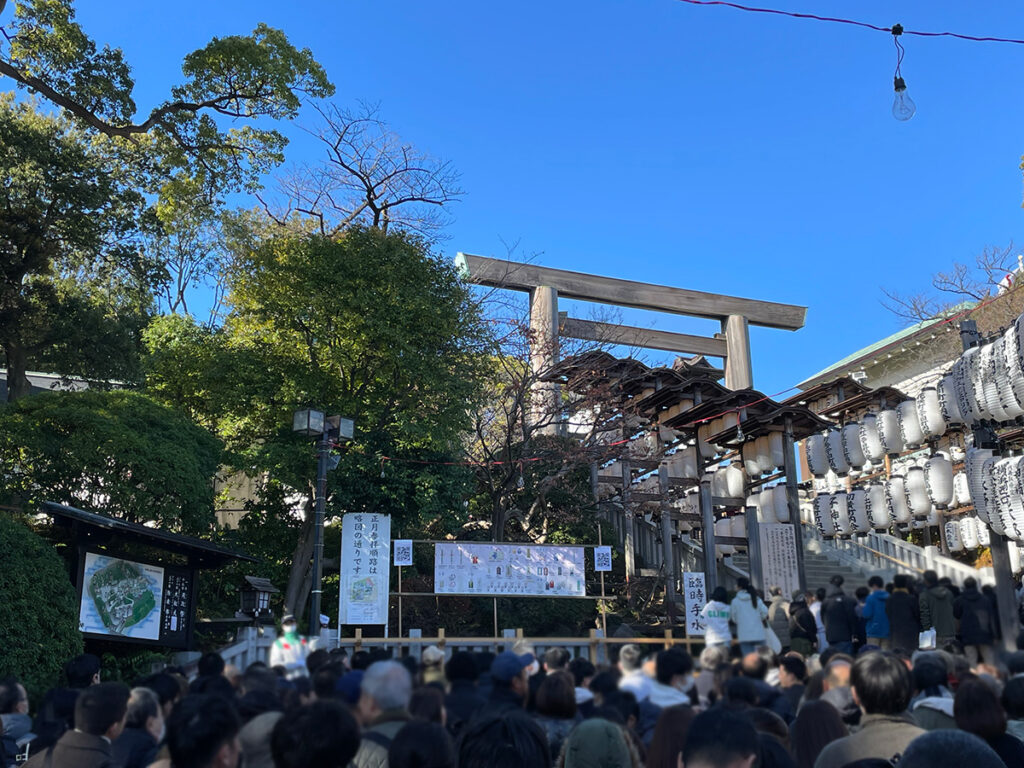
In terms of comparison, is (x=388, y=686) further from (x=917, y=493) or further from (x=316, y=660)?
(x=917, y=493)

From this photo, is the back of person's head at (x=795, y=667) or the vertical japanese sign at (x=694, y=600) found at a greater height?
the vertical japanese sign at (x=694, y=600)

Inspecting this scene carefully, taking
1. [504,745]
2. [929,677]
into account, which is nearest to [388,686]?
[504,745]

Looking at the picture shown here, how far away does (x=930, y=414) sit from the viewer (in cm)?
1623

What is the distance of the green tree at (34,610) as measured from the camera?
34.7 feet

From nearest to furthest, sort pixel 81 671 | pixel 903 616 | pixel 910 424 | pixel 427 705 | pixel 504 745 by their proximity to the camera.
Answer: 1. pixel 504 745
2. pixel 427 705
3. pixel 81 671
4. pixel 903 616
5. pixel 910 424

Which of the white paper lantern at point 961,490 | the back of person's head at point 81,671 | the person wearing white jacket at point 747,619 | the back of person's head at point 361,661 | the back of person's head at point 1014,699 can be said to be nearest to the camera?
the back of person's head at point 1014,699

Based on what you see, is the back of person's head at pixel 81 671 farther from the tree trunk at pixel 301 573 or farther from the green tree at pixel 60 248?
the green tree at pixel 60 248

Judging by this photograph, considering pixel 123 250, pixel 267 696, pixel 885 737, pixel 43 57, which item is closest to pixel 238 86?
pixel 43 57

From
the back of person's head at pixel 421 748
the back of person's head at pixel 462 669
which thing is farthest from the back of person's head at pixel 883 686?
the back of person's head at pixel 462 669

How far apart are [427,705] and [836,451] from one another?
17114mm

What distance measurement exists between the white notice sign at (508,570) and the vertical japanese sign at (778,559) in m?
4.27

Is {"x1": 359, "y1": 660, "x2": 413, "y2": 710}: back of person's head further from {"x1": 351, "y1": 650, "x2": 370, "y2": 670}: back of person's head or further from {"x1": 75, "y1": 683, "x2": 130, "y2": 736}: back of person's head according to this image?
{"x1": 351, "y1": 650, "x2": 370, "y2": 670}: back of person's head

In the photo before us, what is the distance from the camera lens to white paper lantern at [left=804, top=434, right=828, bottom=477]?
2033cm

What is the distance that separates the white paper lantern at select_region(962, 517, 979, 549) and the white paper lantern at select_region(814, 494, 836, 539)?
2.70 meters
